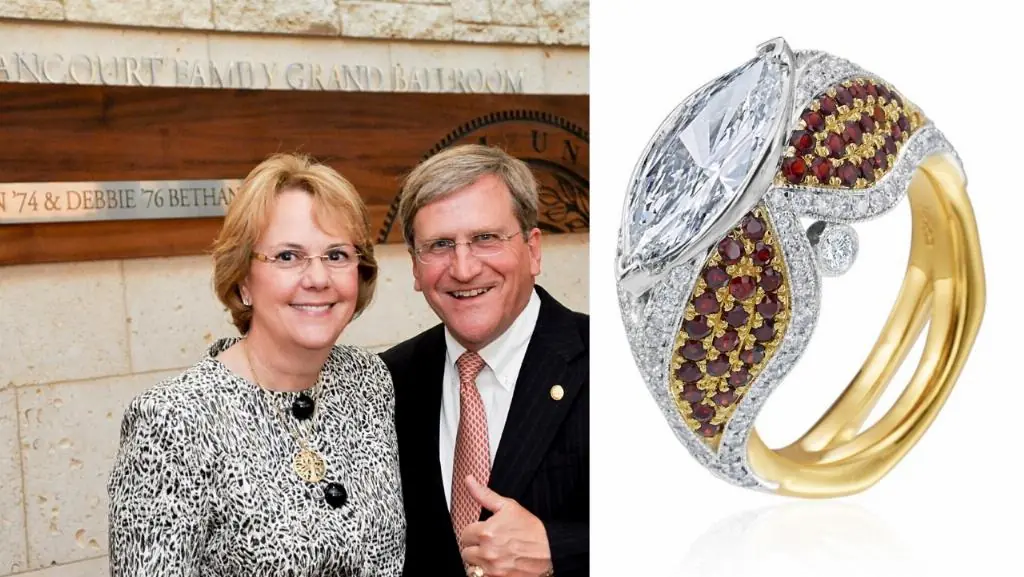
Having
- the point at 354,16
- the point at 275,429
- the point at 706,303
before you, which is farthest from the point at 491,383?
the point at 354,16

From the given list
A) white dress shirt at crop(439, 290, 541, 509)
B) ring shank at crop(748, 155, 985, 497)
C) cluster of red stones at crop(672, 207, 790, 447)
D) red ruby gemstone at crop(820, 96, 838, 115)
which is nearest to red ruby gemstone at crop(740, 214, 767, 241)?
cluster of red stones at crop(672, 207, 790, 447)

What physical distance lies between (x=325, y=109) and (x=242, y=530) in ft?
2.70

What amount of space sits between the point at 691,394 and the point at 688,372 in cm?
3

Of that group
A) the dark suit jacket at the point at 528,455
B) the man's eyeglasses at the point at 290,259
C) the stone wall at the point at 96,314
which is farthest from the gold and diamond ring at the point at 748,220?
the stone wall at the point at 96,314

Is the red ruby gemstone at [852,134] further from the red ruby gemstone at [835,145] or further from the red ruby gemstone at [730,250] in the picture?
the red ruby gemstone at [730,250]

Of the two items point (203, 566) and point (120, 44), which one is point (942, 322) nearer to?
point (203, 566)

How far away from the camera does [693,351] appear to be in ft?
2.31

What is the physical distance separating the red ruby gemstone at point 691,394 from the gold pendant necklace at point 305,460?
1.00ft

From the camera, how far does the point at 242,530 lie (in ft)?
2.51

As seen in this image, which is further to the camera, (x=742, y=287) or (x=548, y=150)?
(x=548, y=150)

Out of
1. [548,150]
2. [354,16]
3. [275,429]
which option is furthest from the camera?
[548,150]

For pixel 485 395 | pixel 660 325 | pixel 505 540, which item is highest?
pixel 660 325

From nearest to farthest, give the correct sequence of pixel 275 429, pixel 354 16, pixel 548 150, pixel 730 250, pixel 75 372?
pixel 730 250 → pixel 275 429 → pixel 75 372 → pixel 354 16 → pixel 548 150

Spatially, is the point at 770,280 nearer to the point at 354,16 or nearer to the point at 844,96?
the point at 844,96
